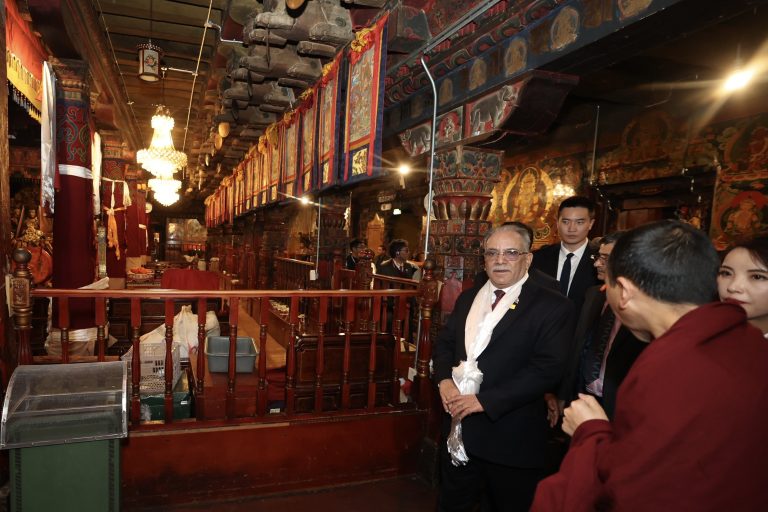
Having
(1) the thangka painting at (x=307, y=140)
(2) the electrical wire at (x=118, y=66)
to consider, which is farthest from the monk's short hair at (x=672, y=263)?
(2) the electrical wire at (x=118, y=66)

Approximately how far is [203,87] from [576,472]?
941 cm

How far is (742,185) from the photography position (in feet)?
15.9

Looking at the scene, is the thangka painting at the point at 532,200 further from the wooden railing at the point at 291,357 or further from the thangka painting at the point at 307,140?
the wooden railing at the point at 291,357

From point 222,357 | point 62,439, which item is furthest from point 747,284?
point 222,357

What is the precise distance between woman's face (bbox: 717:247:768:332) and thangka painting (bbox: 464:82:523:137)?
176cm

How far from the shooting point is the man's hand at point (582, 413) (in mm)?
1271

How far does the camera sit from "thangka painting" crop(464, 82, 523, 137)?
307 centimetres

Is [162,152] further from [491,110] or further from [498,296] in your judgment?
[498,296]

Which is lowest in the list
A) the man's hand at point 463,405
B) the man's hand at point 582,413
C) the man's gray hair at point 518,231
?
the man's hand at point 463,405

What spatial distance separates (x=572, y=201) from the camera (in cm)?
313

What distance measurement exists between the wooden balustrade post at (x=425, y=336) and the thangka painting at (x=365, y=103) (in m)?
0.99

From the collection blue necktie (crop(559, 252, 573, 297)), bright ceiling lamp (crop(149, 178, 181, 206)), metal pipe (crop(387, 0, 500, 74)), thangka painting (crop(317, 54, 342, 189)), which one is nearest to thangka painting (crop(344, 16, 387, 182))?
thangka painting (crop(317, 54, 342, 189))

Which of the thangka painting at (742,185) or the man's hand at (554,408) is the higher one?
the thangka painting at (742,185)

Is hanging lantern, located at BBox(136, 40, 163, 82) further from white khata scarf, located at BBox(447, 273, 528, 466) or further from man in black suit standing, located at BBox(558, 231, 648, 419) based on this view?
man in black suit standing, located at BBox(558, 231, 648, 419)
